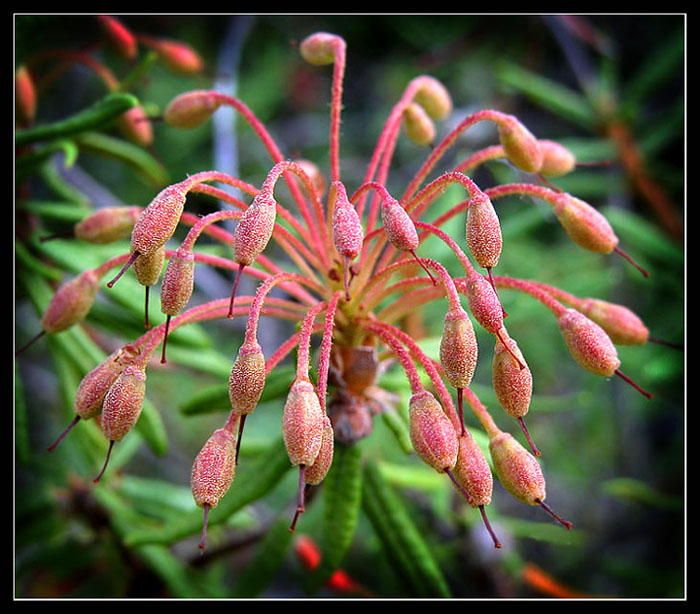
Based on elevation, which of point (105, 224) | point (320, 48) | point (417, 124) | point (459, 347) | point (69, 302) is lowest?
point (69, 302)

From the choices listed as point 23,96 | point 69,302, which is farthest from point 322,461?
point 23,96

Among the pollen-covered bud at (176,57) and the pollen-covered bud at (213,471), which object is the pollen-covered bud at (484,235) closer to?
the pollen-covered bud at (213,471)

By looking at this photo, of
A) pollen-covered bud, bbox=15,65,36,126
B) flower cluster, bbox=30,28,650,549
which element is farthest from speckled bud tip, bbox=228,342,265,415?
pollen-covered bud, bbox=15,65,36,126

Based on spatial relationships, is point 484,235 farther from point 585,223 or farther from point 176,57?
point 176,57

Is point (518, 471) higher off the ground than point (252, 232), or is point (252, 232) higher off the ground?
point (252, 232)

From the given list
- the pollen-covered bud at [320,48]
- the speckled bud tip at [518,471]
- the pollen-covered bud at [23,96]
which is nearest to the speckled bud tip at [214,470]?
the speckled bud tip at [518,471]

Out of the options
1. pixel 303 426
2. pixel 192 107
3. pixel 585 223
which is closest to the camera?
pixel 303 426

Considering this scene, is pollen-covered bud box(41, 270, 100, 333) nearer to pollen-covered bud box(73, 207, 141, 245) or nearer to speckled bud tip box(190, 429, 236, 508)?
pollen-covered bud box(73, 207, 141, 245)

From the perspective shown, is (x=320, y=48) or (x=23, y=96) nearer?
(x=320, y=48)

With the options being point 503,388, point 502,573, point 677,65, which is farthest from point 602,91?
point 503,388
